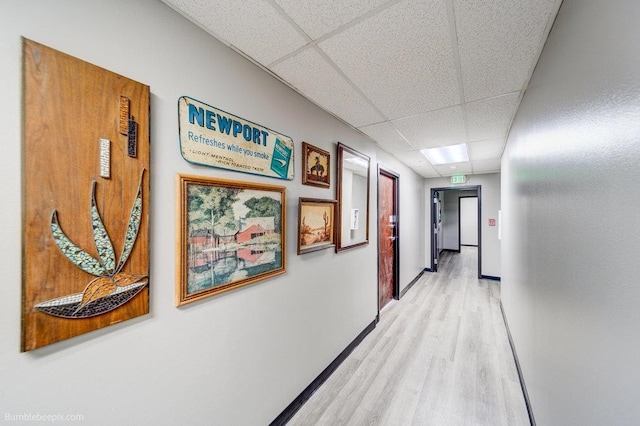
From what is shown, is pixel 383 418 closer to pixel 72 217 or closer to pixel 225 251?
pixel 225 251

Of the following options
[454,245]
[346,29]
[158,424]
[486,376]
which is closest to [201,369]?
[158,424]

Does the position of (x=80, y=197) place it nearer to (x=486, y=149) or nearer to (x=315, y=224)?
(x=315, y=224)

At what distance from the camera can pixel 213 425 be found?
1.22 meters

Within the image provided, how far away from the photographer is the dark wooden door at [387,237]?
3478 mm

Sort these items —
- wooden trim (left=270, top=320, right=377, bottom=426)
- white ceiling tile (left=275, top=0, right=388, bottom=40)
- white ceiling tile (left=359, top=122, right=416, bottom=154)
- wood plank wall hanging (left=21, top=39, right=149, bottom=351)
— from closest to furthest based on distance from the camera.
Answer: wood plank wall hanging (left=21, top=39, right=149, bottom=351), white ceiling tile (left=275, top=0, right=388, bottom=40), wooden trim (left=270, top=320, right=377, bottom=426), white ceiling tile (left=359, top=122, right=416, bottom=154)

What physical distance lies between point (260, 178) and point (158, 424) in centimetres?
127

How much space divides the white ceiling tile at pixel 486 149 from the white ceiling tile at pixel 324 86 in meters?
1.64

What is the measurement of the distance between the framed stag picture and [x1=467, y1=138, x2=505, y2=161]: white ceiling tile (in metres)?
2.13

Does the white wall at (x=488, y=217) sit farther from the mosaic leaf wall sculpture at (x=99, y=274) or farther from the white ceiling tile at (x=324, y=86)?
the mosaic leaf wall sculpture at (x=99, y=274)

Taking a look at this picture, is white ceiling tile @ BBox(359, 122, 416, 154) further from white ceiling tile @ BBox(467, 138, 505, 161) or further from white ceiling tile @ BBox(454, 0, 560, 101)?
white ceiling tile @ BBox(454, 0, 560, 101)

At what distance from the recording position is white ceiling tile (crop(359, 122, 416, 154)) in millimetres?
2533

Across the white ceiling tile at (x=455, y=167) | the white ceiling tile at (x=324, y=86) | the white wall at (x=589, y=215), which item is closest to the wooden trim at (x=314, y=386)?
the white wall at (x=589, y=215)

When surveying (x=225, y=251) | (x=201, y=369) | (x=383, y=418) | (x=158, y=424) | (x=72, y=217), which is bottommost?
(x=383, y=418)

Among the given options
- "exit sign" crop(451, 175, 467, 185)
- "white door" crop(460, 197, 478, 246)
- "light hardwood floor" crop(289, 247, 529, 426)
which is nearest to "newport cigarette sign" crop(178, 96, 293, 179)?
"light hardwood floor" crop(289, 247, 529, 426)
